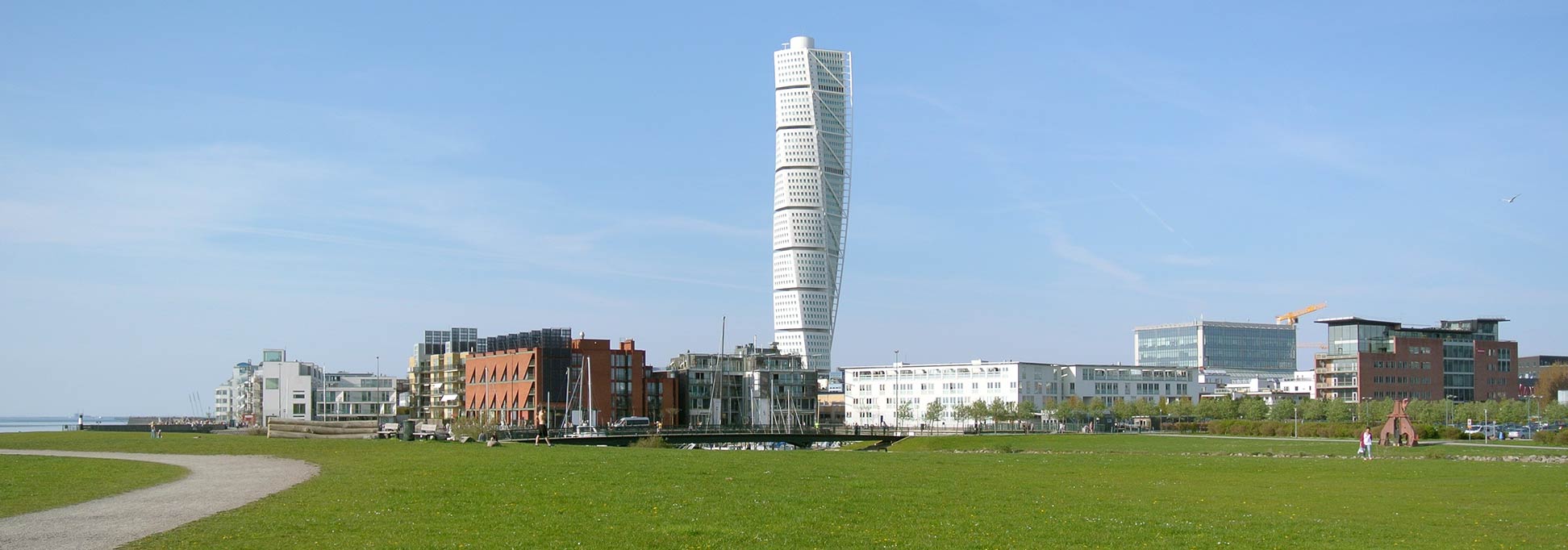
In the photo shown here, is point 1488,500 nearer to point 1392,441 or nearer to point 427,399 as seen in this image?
point 1392,441

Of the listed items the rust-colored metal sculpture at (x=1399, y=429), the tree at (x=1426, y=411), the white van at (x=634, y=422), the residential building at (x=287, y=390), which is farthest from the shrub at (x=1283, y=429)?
the residential building at (x=287, y=390)

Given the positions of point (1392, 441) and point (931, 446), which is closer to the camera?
point (1392, 441)

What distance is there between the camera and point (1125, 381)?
627 feet

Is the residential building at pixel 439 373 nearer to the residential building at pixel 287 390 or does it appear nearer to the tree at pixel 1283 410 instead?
the residential building at pixel 287 390

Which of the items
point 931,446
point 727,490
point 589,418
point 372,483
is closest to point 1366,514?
point 727,490

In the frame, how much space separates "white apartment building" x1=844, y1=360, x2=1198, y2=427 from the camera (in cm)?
18138

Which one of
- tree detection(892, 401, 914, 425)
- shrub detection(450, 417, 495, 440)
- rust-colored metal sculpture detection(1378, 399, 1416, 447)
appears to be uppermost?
rust-colored metal sculpture detection(1378, 399, 1416, 447)

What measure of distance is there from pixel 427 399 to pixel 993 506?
163 meters

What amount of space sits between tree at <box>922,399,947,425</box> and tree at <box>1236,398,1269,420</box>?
121ft

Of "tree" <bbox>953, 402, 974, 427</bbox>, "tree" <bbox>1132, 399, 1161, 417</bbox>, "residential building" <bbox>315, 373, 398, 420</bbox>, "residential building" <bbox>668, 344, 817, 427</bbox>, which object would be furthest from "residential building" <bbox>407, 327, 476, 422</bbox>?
"tree" <bbox>1132, 399, 1161, 417</bbox>

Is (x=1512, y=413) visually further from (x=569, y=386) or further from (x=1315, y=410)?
(x=569, y=386)

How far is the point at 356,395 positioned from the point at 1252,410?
115623mm

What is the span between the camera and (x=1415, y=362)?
186 m

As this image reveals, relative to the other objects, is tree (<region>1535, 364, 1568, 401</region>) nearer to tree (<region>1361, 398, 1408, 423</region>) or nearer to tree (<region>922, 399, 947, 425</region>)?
tree (<region>1361, 398, 1408, 423</region>)
